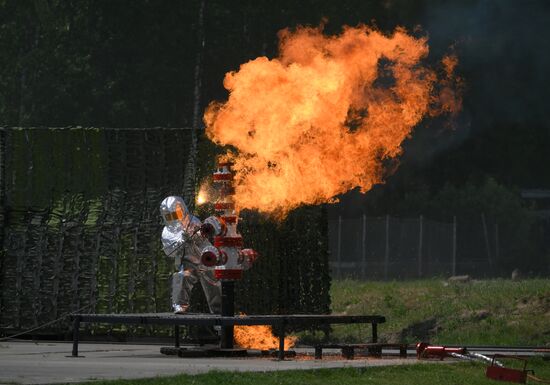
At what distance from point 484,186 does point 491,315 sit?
2761 cm

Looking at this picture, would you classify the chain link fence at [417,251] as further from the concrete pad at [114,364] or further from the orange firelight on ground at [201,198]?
the concrete pad at [114,364]

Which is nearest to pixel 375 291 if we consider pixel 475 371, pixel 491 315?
pixel 491 315

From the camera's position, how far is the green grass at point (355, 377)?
19.1m

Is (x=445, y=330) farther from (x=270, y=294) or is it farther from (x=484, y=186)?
(x=484, y=186)

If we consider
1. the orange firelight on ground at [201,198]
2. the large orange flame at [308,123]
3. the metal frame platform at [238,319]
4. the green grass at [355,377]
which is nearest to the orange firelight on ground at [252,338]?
the orange firelight on ground at [201,198]

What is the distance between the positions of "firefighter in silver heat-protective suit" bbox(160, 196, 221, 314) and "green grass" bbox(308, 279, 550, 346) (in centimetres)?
449

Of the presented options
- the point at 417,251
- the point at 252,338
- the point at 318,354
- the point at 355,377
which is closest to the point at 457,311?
the point at 252,338

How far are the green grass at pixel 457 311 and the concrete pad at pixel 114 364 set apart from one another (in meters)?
6.46

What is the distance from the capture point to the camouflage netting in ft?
97.5

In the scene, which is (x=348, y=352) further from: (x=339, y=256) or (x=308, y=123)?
(x=339, y=256)

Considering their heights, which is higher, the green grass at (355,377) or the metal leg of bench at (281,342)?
the metal leg of bench at (281,342)

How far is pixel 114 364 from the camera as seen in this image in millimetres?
22531

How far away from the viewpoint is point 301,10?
60281 mm

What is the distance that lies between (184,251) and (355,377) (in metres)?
7.03
